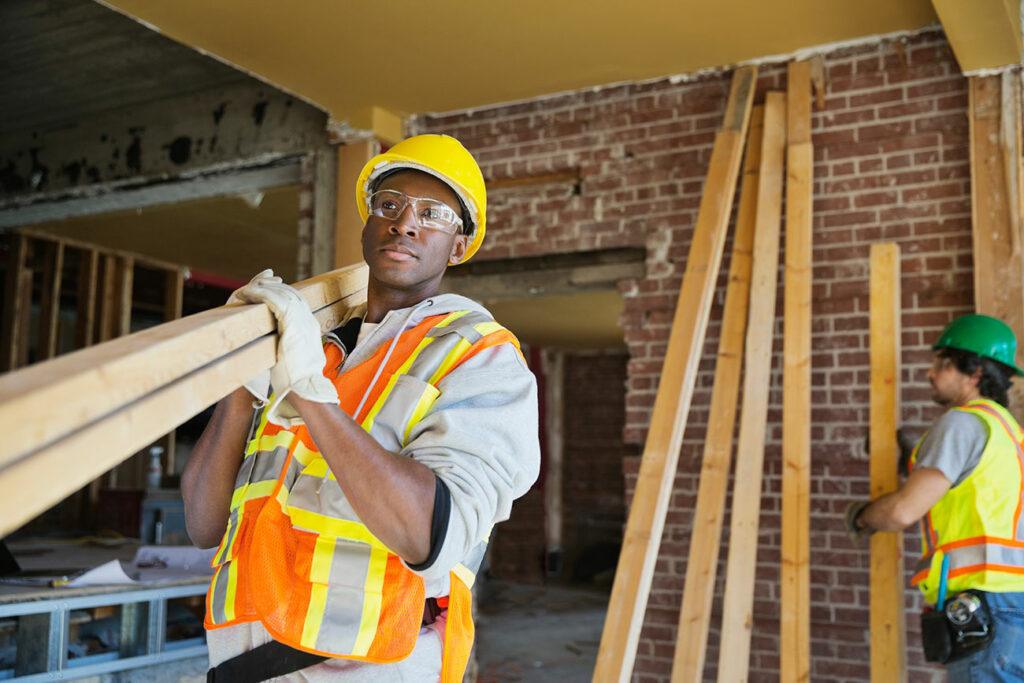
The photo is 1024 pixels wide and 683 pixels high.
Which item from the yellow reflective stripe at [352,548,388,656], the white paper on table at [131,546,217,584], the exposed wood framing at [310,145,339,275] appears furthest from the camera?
the exposed wood framing at [310,145,339,275]

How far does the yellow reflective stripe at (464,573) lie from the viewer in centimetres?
153

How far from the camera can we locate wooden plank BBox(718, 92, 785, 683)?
357cm

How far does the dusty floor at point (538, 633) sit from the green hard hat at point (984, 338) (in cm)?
397

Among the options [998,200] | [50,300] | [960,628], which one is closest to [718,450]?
[960,628]

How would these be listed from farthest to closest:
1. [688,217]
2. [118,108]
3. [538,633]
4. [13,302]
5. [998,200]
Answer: [538,633], [13,302], [118,108], [688,217], [998,200]

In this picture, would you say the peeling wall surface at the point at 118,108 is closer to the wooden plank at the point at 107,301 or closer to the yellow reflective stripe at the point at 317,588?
the wooden plank at the point at 107,301

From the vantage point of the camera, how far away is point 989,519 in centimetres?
289

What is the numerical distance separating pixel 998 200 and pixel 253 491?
325 centimetres

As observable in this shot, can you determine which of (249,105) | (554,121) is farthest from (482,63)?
(249,105)

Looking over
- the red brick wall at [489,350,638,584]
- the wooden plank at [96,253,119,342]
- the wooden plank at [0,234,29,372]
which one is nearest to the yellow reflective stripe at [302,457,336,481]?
the wooden plank at [0,234,29,372]

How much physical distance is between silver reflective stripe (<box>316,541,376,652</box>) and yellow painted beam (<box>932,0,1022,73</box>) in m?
2.89

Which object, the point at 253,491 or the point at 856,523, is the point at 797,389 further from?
the point at 253,491

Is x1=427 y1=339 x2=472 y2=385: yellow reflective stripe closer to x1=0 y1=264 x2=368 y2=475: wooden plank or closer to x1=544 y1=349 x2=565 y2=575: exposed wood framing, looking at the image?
x1=0 y1=264 x2=368 y2=475: wooden plank

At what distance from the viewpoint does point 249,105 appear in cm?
509
